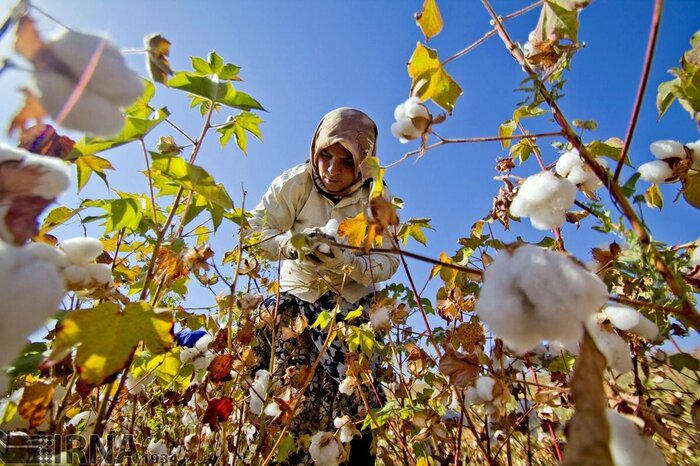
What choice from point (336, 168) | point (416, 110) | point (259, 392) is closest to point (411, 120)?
point (416, 110)

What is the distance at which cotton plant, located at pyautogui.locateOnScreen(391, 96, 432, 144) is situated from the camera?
0.75 meters

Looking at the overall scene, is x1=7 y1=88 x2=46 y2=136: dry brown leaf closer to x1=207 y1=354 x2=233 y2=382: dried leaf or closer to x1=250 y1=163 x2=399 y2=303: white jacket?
x1=207 y1=354 x2=233 y2=382: dried leaf

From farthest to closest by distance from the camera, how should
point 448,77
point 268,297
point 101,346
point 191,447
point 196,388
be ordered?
point 268,297
point 191,447
point 196,388
point 448,77
point 101,346

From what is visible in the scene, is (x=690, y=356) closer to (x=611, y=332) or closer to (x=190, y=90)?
(x=611, y=332)

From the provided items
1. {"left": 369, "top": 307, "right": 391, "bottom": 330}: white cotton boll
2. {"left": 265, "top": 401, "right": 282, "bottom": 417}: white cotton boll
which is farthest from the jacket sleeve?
{"left": 265, "top": 401, "right": 282, "bottom": 417}: white cotton boll

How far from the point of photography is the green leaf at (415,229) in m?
1.30

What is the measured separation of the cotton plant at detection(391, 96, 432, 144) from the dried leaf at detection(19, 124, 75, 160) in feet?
1.88

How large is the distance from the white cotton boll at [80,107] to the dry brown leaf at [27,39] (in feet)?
0.10

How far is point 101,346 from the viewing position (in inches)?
20.9

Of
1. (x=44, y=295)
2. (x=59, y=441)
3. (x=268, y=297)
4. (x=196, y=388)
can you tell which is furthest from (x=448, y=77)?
(x=268, y=297)

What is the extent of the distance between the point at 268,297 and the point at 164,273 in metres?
1.36

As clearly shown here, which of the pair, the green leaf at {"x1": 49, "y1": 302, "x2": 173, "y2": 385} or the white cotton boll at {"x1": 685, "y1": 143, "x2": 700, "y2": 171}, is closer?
the green leaf at {"x1": 49, "y1": 302, "x2": 173, "y2": 385}

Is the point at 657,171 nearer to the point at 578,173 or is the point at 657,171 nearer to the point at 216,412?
the point at 578,173

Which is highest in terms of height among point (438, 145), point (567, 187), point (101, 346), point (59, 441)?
point (438, 145)
